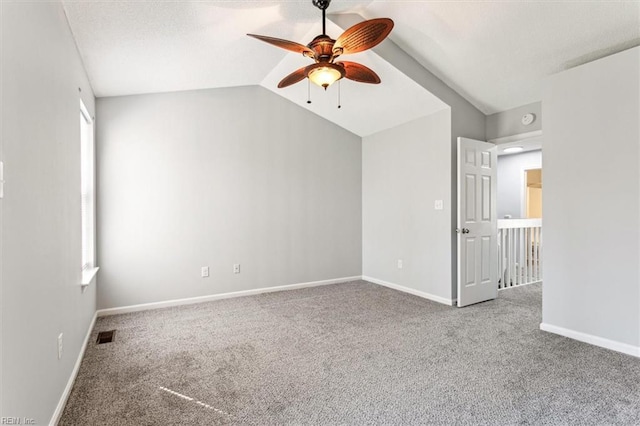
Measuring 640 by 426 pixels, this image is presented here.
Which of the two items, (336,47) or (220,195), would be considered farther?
(220,195)

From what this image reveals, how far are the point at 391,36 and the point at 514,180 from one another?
492cm

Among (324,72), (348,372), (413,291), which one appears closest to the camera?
(348,372)

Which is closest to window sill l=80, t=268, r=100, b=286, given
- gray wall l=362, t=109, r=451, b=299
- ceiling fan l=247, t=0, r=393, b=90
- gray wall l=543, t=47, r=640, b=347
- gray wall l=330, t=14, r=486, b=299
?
ceiling fan l=247, t=0, r=393, b=90

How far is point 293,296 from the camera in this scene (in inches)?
176

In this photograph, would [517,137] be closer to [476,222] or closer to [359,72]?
[476,222]

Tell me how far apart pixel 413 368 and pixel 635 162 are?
2302mm

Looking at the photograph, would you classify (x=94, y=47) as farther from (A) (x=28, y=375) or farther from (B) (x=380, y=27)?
(A) (x=28, y=375)

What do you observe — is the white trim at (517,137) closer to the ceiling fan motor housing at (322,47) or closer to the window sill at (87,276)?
the ceiling fan motor housing at (322,47)

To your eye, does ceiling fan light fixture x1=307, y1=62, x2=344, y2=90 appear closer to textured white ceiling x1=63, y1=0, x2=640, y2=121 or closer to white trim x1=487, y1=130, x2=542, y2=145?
textured white ceiling x1=63, y1=0, x2=640, y2=121

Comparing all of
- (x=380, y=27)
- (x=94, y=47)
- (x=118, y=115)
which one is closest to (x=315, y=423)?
(x=380, y=27)

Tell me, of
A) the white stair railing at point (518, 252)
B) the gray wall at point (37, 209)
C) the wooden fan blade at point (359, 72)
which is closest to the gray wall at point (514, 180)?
the white stair railing at point (518, 252)

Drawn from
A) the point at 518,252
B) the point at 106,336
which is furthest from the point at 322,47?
the point at 518,252

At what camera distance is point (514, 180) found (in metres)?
6.94

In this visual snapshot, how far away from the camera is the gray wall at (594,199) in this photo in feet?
8.71
